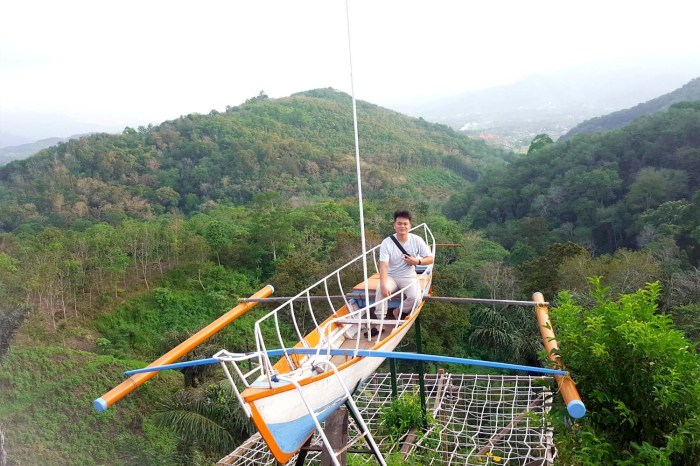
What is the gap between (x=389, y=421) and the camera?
6.39 meters

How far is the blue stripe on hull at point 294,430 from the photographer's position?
3.24 meters

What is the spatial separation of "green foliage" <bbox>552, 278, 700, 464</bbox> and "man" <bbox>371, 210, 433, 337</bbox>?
182 cm

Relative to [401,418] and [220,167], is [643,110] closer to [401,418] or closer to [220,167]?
[220,167]

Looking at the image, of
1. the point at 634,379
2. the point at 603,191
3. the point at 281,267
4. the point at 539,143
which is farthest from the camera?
the point at 539,143

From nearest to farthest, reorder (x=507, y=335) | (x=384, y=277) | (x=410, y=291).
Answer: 1. (x=384, y=277)
2. (x=410, y=291)
3. (x=507, y=335)

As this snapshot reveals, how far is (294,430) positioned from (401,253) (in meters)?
2.03

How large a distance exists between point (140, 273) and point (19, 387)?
7.75 metres

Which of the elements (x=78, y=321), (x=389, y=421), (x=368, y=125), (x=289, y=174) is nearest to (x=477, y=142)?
(x=368, y=125)

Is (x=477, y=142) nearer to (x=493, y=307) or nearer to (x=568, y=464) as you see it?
(x=493, y=307)

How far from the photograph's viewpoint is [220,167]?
37.9 meters

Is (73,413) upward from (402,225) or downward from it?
downward

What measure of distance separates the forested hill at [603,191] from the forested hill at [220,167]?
24.0ft

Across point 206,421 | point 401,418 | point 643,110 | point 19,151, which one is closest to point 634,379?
point 401,418

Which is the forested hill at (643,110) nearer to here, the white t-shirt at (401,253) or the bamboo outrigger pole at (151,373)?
the white t-shirt at (401,253)
